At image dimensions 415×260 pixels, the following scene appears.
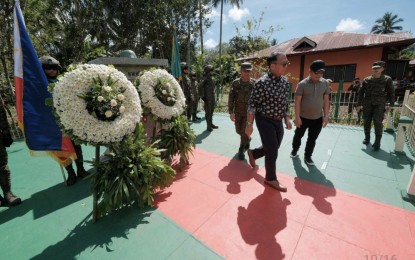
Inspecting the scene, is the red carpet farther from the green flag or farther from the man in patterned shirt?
the green flag

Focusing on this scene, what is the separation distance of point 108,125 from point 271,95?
198 centimetres

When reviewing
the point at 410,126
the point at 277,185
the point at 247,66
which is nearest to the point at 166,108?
the point at 247,66

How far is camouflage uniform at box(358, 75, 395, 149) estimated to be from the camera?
4.42m

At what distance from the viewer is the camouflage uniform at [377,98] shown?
4.42 metres

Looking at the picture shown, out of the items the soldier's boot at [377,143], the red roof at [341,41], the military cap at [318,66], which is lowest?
the soldier's boot at [377,143]

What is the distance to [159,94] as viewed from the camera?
3393mm

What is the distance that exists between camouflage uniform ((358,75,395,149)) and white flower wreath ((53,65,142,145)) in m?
4.71

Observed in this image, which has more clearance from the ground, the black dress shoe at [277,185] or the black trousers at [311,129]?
the black trousers at [311,129]

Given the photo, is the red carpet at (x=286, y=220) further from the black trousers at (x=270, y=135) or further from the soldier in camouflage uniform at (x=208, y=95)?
the soldier in camouflage uniform at (x=208, y=95)

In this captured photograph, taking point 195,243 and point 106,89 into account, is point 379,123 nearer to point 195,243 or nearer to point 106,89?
point 195,243

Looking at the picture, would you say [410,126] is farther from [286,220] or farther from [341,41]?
[341,41]

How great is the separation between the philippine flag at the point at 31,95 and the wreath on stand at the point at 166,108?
1199mm

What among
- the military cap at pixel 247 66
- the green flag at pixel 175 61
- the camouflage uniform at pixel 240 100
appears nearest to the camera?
the military cap at pixel 247 66

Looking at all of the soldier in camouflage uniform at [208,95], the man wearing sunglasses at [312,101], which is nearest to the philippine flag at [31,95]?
the man wearing sunglasses at [312,101]
